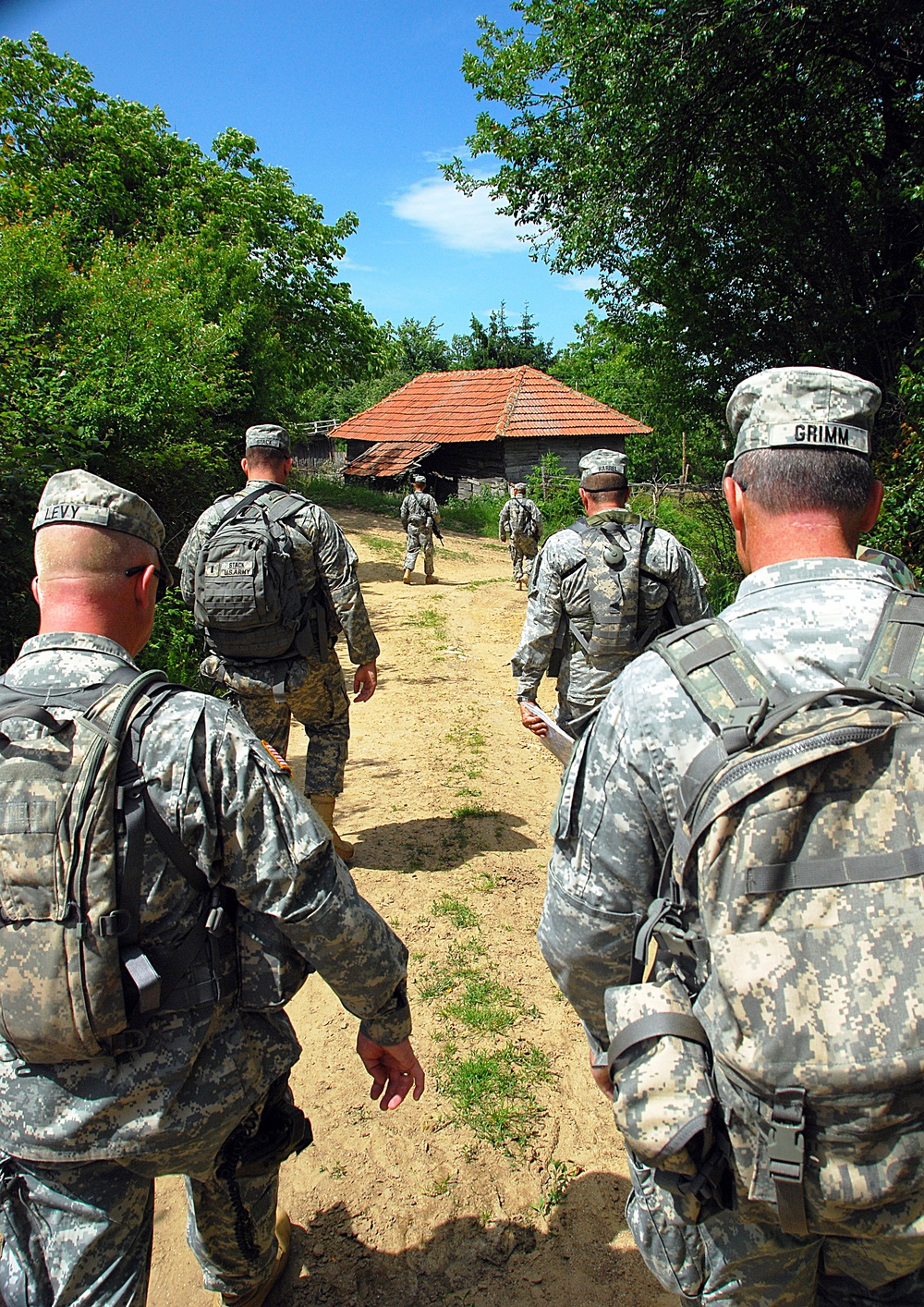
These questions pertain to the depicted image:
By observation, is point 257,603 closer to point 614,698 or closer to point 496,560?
point 614,698

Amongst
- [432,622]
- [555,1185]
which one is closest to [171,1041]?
[555,1185]

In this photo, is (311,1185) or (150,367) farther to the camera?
(150,367)

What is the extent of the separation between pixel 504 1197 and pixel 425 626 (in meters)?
8.43

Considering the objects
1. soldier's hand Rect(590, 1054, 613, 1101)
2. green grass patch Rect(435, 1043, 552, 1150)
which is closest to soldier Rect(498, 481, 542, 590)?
green grass patch Rect(435, 1043, 552, 1150)

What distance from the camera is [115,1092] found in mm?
1601

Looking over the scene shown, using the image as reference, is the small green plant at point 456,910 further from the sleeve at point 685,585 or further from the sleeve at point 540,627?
the sleeve at point 685,585

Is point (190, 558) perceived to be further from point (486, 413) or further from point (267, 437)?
point (486, 413)

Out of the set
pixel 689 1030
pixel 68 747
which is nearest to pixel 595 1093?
pixel 689 1030

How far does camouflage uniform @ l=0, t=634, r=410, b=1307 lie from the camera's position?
159 cm

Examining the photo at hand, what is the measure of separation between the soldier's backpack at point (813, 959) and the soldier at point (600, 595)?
2.63 meters

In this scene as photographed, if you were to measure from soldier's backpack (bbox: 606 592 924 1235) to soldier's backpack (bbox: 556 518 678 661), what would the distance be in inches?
104

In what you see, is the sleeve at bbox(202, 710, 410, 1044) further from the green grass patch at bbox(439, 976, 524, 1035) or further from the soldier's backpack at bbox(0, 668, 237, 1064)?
the green grass patch at bbox(439, 976, 524, 1035)

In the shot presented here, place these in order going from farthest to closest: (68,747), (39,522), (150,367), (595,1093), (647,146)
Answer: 1. (647,146)
2. (150,367)
3. (595,1093)
4. (39,522)
5. (68,747)

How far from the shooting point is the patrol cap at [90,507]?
1.78 m
